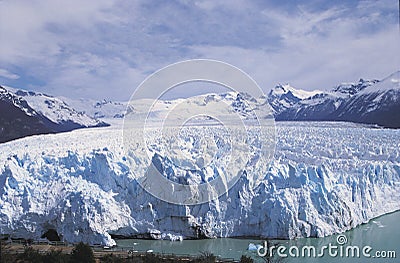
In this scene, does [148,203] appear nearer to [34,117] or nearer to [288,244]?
[288,244]

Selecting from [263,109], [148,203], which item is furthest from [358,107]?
[148,203]

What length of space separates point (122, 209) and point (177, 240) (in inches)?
72.9

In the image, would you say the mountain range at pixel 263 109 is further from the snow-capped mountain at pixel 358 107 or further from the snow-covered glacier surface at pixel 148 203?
the snow-covered glacier surface at pixel 148 203

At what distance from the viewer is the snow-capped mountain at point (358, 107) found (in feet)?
117

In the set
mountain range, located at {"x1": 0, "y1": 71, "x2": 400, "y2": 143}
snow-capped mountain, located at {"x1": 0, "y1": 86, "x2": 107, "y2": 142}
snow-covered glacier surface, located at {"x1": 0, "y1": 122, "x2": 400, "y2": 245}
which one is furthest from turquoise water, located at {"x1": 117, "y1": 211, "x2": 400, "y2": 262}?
snow-capped mountain, located at {"x1": 0, "y1": 86, "x2": 107, "y2": 142}

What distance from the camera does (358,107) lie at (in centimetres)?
3831

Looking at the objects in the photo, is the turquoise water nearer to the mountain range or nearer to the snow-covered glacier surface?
the snow-covered glacier surface

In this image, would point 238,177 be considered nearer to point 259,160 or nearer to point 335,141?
point 259,160

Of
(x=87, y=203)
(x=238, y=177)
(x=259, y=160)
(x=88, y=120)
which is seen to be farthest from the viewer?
(x=88, y=120)

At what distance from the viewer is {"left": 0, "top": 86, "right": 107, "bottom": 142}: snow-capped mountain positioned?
31812 millimetres

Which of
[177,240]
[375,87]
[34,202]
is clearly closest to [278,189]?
[177,240]

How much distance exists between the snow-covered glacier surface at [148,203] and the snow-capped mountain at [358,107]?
18.1m

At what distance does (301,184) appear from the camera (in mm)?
14648

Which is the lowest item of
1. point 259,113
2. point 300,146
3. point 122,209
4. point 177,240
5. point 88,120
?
point 177,240
